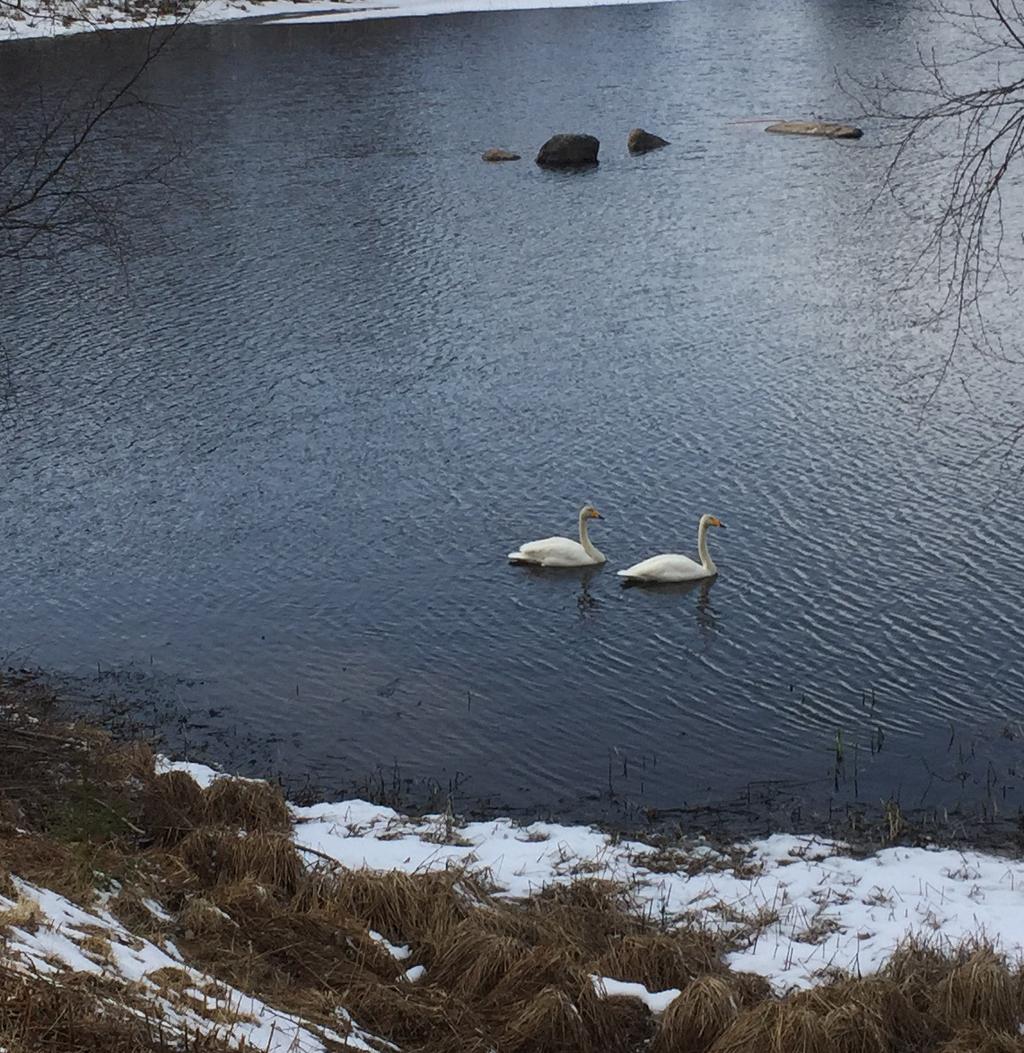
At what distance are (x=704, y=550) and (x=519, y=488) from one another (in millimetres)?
3375

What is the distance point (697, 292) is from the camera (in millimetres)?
28625

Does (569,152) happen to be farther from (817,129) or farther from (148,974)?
(148,974)

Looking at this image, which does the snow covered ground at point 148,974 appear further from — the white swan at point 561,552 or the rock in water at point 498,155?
the rock in water at point 498,155

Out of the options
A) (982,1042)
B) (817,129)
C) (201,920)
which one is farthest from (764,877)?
(817,129)

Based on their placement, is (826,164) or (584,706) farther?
(826,164)

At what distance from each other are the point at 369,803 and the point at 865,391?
12.9 m

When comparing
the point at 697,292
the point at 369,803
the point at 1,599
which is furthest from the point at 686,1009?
the point at 697,292

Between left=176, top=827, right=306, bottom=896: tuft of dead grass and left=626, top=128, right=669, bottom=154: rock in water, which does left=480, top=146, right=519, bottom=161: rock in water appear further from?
left=176, top=827, right=306, bottom=896: tuft of dead grass

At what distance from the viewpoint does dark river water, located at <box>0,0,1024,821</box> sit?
14.2m

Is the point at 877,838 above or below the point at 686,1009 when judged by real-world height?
below

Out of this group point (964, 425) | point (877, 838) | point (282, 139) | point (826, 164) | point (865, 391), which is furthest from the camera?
point (282, 139)

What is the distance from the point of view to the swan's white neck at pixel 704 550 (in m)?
17.6

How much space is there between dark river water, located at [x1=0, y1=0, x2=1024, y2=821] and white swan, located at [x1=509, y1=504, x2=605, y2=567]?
1.01ft

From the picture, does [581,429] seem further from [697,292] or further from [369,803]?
[369,803]
